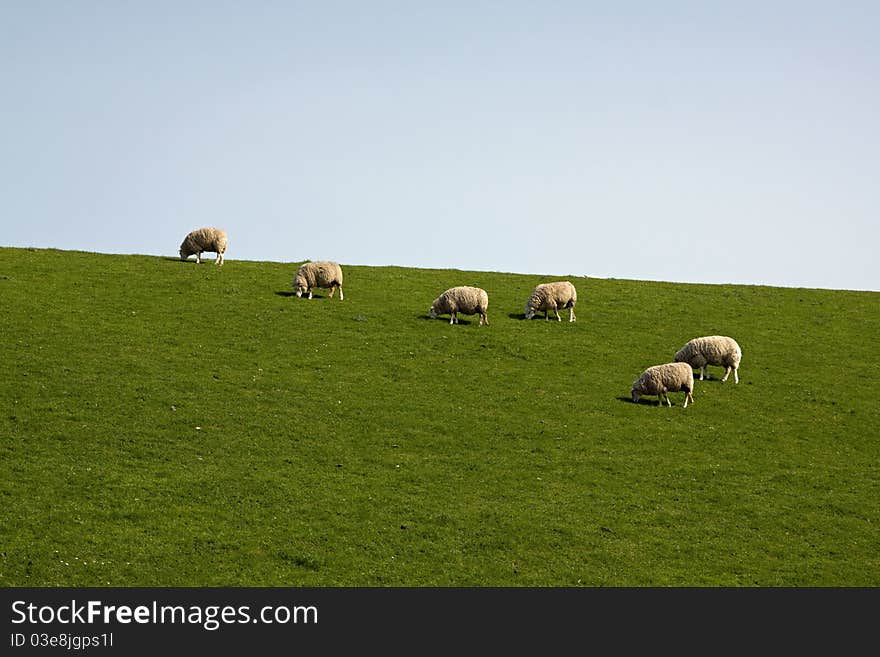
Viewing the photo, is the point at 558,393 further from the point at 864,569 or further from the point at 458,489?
the point at 864,569

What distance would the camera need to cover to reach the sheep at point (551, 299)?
4419 cm

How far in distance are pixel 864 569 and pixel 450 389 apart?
600 inches

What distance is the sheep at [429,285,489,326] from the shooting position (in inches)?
1678

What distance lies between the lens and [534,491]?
2872 centimetres

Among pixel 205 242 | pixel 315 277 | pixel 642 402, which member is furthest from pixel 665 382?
pixel 205 242

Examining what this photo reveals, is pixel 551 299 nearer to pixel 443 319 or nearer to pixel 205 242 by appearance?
pixel 443 319

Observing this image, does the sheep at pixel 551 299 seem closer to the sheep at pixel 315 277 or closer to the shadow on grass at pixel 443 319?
the shadow on grass at pixel 443 319

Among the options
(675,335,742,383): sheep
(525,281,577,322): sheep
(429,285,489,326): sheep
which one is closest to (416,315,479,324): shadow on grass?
(429,285,489,326): sheep

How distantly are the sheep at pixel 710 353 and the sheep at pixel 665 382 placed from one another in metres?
2.50

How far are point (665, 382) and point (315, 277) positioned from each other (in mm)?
17516

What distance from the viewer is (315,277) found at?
45.5 m
